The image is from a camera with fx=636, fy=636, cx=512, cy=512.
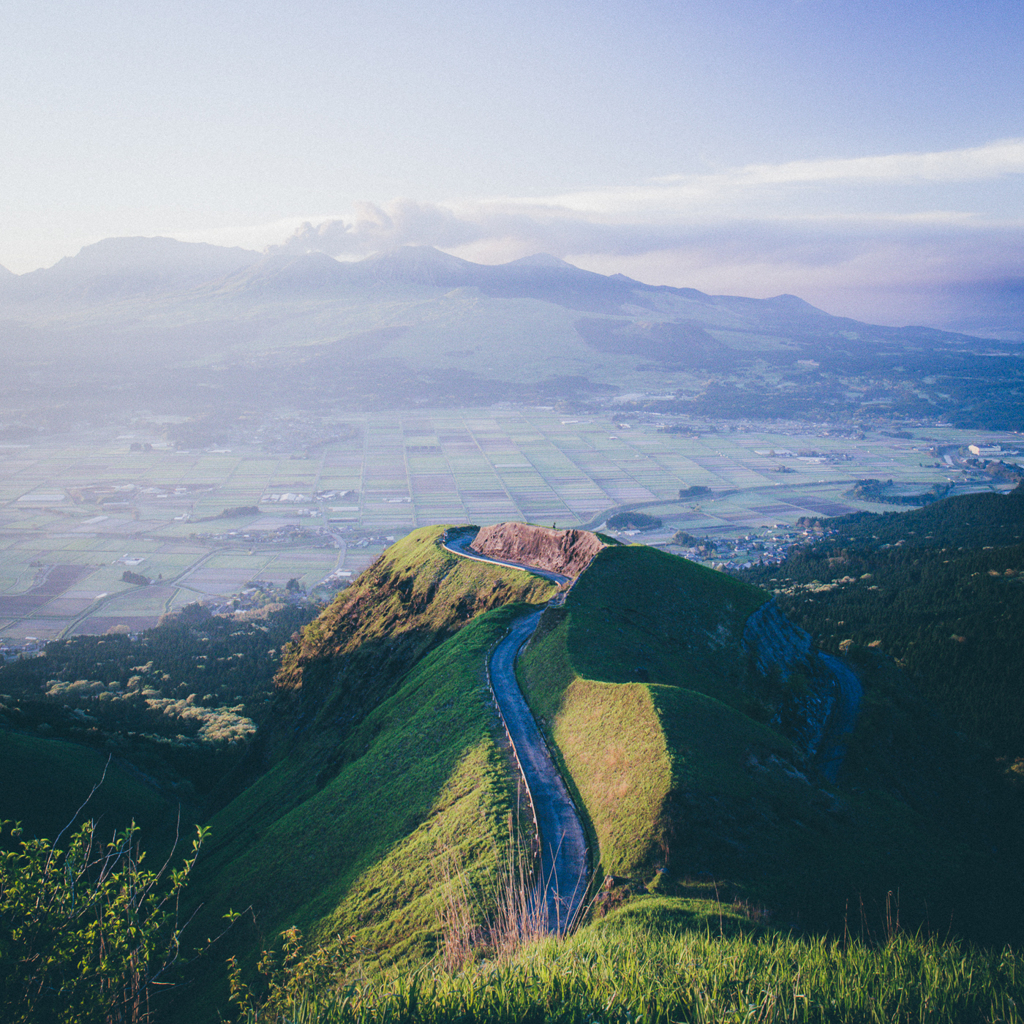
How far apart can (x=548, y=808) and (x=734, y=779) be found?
6902 mm

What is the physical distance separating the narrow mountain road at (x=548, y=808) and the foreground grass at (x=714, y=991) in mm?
7368

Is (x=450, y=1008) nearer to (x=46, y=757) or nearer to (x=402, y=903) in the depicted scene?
(x=402, y=903)

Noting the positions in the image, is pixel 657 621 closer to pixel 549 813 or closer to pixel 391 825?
pixel 549 813

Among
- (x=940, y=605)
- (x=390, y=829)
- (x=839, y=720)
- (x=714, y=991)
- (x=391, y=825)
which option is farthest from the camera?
(x=940, y=605)

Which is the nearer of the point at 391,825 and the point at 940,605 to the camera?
the point at 391,825

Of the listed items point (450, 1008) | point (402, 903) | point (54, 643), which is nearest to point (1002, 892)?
point (402, 903)

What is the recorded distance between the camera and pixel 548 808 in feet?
78.0

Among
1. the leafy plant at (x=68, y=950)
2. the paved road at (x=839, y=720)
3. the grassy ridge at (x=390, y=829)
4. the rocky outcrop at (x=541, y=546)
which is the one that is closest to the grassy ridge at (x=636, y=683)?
the grassy ridge at (x=390, y=829)

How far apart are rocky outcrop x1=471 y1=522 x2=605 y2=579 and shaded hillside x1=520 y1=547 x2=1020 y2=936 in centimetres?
726

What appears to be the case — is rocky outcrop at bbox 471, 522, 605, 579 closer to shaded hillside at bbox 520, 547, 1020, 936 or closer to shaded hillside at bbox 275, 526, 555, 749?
shaded hillside at bbox 275, 526, 555, 749

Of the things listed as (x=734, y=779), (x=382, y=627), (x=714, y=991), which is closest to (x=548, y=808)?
(x=734, y=779)

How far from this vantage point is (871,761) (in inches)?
1617

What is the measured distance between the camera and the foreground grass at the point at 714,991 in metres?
8.83

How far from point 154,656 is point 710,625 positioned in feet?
288
